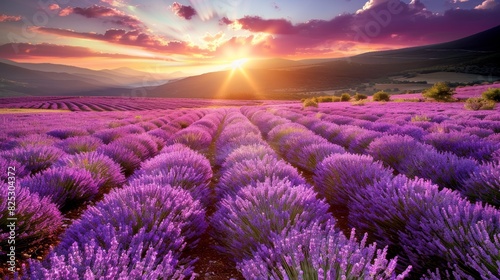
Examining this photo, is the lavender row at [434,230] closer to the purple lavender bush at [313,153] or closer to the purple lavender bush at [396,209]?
the purple lavender bush at [396,209]

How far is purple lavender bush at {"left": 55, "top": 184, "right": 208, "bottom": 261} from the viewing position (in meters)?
1.72

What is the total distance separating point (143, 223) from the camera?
6.56 ft

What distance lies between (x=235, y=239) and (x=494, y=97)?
23.4m

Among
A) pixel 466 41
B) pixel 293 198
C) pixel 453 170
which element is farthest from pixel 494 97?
pixel 466 41

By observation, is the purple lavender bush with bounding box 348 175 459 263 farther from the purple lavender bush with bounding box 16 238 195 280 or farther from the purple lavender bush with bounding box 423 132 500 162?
the purple lavender bush with bounding box 423 132 500 162

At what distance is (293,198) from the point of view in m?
2.31

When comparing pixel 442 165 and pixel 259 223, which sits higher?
pixel 259 223

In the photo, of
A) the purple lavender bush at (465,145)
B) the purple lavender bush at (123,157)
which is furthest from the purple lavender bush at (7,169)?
the purple lavender bush at (465,145)

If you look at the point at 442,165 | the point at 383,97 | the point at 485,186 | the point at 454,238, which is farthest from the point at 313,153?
the point at 383,97

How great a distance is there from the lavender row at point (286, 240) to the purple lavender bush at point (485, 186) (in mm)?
1350

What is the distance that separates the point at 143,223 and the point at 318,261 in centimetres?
132

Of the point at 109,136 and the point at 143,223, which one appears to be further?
the point at 109,136

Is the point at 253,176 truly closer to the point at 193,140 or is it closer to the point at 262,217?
the point at 262,217

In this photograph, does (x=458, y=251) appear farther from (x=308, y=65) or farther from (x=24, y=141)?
(x=308, y=65)
